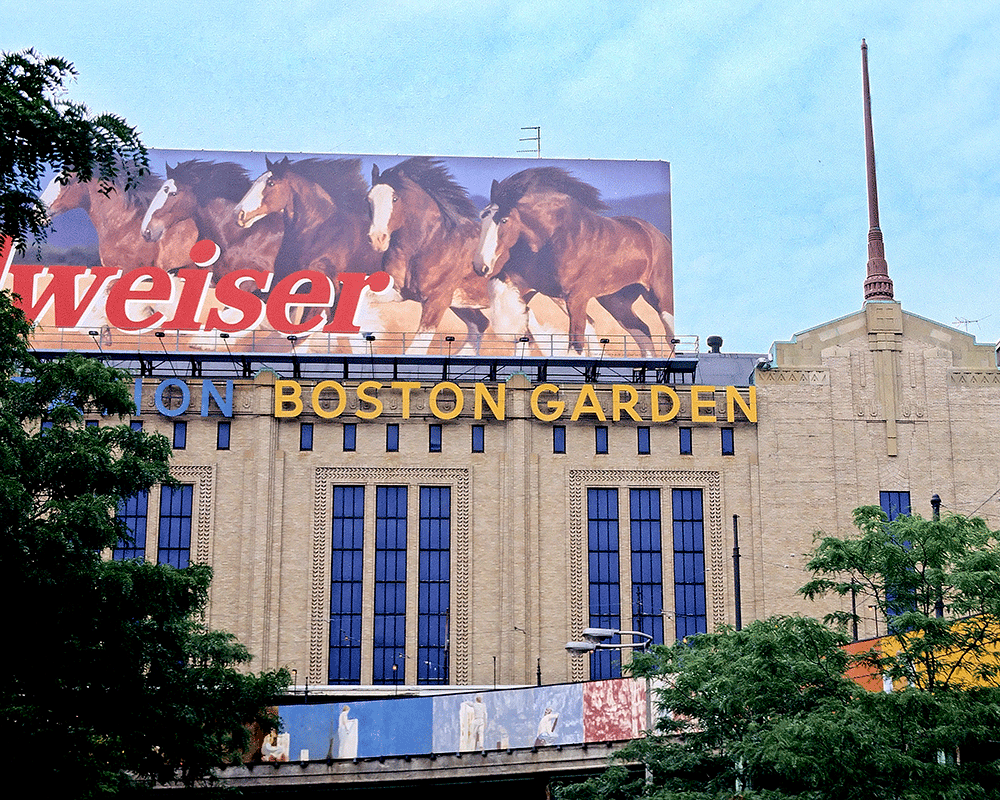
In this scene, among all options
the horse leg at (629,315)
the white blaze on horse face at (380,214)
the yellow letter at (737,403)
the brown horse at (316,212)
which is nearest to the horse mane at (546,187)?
the horse leg at (629,315)

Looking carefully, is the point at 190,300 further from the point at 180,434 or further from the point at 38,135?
the point at 38,135

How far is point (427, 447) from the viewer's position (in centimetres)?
7769

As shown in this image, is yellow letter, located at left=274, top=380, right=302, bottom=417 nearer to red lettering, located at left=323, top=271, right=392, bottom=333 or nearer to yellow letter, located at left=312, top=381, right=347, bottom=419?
yellow letter, located at left=312, top=381, right=347, bottom=419

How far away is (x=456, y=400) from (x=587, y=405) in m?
7.42

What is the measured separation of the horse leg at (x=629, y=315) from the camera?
85.4 meters

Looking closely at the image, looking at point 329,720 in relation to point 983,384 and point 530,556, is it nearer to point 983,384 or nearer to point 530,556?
point 530,556

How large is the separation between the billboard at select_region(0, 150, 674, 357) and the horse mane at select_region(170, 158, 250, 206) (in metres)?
0.09

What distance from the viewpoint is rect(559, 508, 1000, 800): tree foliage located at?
29.6 metres

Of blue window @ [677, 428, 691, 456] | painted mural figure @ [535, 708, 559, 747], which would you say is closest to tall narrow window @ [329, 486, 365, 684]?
blue window @ [677, 428, 691, 456]

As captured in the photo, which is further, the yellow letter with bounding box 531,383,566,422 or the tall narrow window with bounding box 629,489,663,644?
the yellow letter with bounding box 531,383,566,422

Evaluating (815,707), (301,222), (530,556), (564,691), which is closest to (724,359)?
(530,556)

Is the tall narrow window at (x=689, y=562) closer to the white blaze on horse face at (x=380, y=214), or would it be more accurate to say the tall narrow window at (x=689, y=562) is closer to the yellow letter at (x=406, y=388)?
the yellow letter at (x=406, y=388)

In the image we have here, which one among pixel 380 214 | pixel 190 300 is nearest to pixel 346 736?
pixel 190 300

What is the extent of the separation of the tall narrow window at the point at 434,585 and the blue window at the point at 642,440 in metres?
11.0
